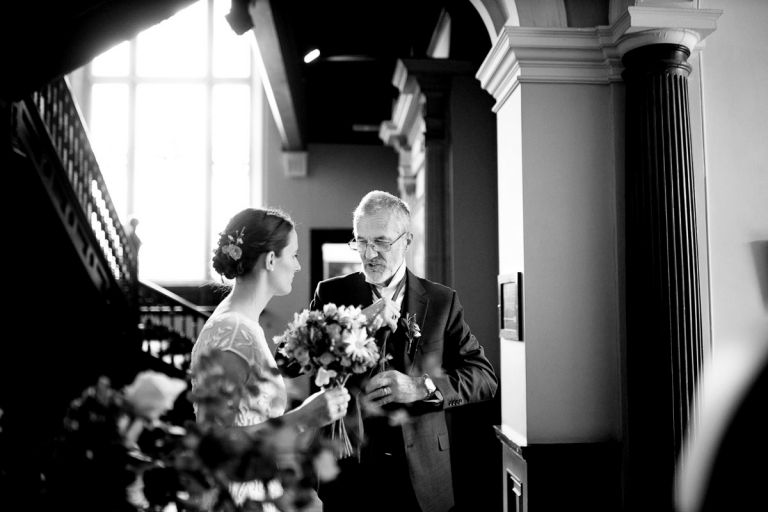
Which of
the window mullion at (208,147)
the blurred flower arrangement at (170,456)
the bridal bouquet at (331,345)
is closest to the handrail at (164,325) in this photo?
the window mullion at (208,147)

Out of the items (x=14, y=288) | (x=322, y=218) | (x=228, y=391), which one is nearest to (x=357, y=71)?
(x=322, y=218)

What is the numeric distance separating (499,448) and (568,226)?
268 cm

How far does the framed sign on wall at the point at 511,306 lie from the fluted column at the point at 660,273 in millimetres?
553

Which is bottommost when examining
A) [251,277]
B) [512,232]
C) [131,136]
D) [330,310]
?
[330,310]

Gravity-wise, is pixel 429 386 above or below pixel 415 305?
below

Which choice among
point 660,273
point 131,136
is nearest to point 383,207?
point 660,273

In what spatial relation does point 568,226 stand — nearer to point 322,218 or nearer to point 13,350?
point 13,350

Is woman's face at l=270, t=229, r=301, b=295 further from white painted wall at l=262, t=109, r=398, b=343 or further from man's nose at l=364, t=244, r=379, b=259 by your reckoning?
white painted wall at l=262, t=109, r=398, b=343

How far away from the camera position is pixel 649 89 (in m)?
3.63

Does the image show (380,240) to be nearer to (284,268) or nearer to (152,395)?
(284,268)

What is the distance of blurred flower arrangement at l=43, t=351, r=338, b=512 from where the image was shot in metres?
1.06

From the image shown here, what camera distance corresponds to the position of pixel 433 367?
288 centimetres

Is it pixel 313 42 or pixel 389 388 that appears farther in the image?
pixel 313 42

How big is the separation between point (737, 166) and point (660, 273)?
801mm
